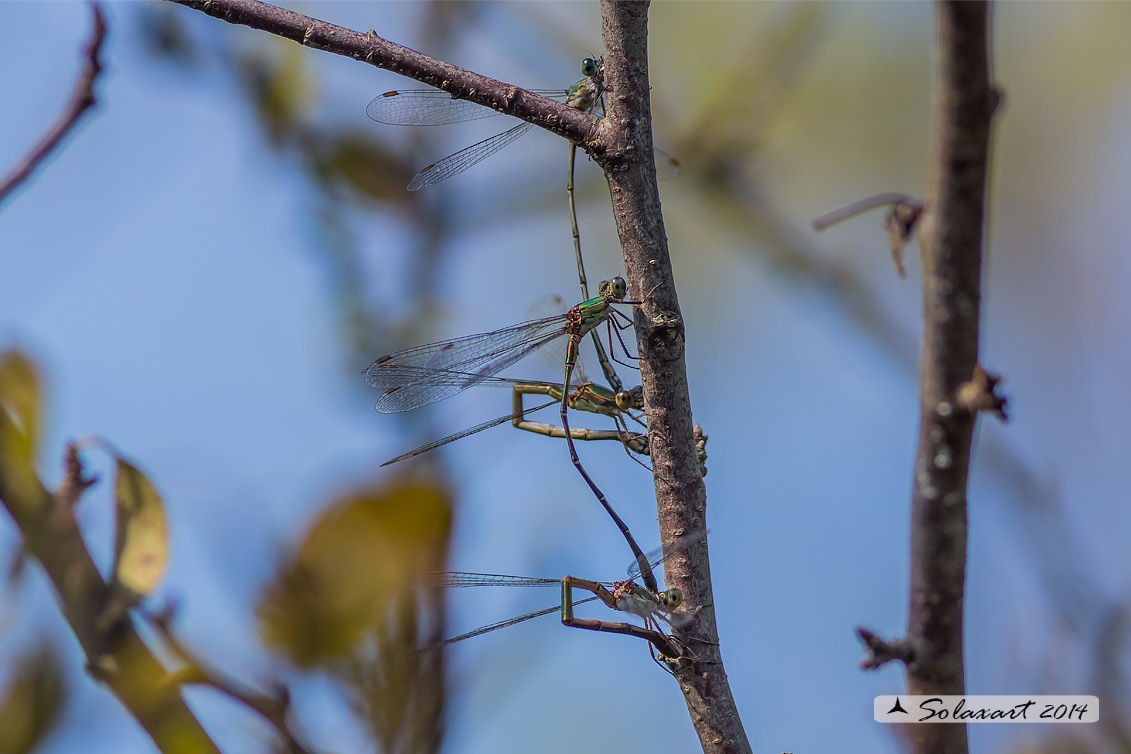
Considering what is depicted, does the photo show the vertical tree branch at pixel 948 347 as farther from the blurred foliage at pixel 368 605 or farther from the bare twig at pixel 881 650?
the blurred foliage at pixel 368 605

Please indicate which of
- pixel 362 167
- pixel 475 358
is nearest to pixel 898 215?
pixel 475 358

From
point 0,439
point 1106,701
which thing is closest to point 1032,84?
point 1106,701

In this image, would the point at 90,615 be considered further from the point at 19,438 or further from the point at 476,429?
the point at 476,429

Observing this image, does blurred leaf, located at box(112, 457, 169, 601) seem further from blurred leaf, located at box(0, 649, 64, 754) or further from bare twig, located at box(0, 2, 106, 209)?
bare twig, located at box(0, 2, 106, 209)

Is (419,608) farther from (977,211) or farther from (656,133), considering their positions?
(656,133)

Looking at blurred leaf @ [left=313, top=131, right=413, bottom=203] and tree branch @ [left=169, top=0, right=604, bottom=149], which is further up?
blurred leaf @ [left=313, top=131, right=413, bottom=203]

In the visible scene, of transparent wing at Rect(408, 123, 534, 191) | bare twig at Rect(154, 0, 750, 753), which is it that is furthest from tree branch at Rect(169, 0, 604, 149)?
transparent wing at Rect(408, 123, 534, 191)

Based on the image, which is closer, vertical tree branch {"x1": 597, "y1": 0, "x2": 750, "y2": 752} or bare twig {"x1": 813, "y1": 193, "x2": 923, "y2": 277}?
bare twig {"x1": 813, "y1": 193, "x2": 923, "y2": 277}
